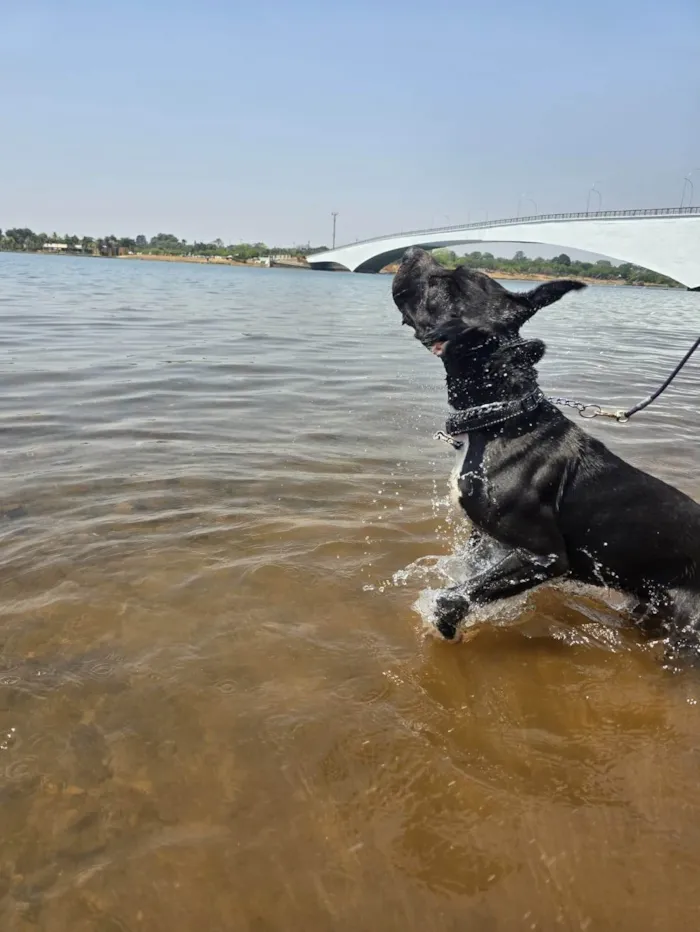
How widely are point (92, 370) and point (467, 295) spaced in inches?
309

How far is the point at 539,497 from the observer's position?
3764 millimetres

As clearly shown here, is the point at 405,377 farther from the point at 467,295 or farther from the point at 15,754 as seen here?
the point at 15,754

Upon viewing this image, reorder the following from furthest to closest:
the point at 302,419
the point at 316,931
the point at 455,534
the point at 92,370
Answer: the point at 92,370 < the point at 302,419 < the point at 455,534 < the point at 316,931

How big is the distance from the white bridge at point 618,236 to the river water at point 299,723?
1684 inches

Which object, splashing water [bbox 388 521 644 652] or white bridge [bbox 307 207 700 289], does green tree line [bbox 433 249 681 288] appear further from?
splashing water [bbox 388 521 644 652]

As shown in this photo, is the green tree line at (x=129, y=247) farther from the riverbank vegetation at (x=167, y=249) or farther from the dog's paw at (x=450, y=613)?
the dog's paw at (x=450, y=613)

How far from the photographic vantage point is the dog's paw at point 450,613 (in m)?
3.75

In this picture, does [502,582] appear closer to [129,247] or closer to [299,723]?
[299,723]

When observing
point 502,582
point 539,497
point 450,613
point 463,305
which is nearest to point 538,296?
point 463,305

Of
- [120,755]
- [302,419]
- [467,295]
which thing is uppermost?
[467,295]

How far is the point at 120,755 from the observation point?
106 inches

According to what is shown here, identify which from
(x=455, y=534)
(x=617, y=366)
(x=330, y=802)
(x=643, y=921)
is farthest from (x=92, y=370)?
(x=617, y=366)

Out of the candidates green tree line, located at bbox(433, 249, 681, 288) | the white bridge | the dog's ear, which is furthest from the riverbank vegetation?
the dog's ear

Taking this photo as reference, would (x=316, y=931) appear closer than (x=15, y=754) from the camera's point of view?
Yes
